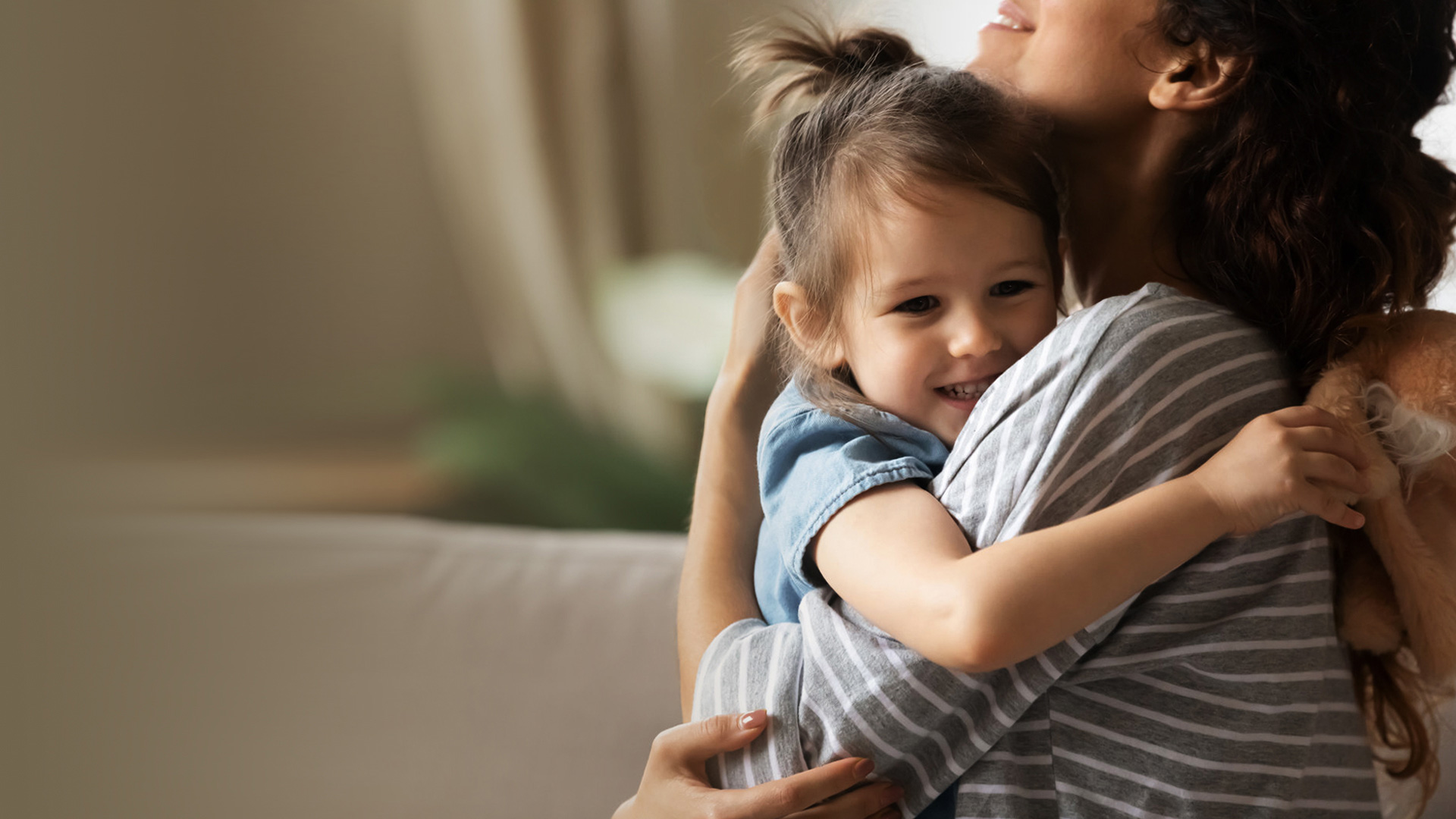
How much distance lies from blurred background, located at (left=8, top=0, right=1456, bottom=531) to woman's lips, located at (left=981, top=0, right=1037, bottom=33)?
1.60 meters

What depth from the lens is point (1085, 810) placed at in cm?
76

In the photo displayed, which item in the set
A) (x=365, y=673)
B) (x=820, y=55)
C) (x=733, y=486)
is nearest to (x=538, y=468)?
(x=365, y=673)

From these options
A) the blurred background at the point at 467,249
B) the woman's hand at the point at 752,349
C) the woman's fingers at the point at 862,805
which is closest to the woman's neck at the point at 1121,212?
the woman's hand at the point at 752,349

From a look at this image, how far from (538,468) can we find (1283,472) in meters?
2.14

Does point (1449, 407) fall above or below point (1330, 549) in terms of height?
above

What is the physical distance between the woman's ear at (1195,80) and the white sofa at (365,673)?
981mm

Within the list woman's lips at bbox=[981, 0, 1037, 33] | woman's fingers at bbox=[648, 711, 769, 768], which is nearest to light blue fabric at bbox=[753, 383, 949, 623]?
woman's fingers at bbox=[648, 711, 769, 768]

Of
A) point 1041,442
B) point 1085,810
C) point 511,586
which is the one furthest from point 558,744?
point 1041,442

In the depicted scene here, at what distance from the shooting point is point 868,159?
88 cm

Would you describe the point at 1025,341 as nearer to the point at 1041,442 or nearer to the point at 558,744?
the point at 1041,442

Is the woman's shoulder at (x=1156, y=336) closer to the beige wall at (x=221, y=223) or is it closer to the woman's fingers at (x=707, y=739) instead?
the woman's fingers at (x=707, y=739)

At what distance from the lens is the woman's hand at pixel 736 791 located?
78 cm

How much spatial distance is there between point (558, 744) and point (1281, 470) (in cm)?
108

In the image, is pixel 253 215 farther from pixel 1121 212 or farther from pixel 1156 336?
pixel 1156 336
